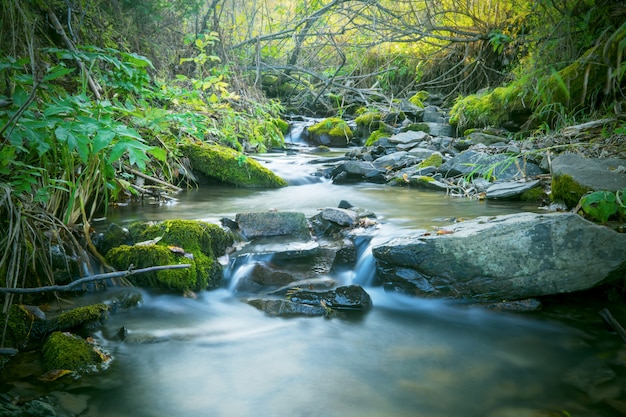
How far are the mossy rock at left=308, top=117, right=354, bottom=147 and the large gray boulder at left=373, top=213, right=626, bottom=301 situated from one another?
27.5ft

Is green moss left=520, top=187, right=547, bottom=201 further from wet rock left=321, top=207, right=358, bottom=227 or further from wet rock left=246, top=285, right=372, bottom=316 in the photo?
wet rock left=246, top=285, right=372, bottom=316

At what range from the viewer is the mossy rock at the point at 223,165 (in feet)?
21.7

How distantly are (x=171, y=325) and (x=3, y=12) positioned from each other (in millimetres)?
2069

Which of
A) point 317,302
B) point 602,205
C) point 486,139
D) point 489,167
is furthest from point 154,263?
point 486,139

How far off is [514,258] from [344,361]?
1324 millimetres

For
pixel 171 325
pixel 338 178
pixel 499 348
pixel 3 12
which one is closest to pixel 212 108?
pixel 338 178

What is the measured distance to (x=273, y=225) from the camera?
13.4ft

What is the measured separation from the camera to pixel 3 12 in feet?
8.84

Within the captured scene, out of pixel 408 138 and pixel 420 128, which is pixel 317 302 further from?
pixel 420 128

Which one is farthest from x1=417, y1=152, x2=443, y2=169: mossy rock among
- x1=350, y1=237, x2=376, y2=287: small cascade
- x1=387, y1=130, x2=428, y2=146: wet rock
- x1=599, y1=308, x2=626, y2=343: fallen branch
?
x1=599, y1=308, x2=626, y2=343: fallen branch

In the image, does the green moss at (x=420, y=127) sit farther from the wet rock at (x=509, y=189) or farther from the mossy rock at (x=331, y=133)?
the wet rock at (x=509, y=189)

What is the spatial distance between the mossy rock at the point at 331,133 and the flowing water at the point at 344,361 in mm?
8173

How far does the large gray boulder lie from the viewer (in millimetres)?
2896

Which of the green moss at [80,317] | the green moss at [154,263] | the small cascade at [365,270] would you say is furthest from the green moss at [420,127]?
the green moss at [80,317]
